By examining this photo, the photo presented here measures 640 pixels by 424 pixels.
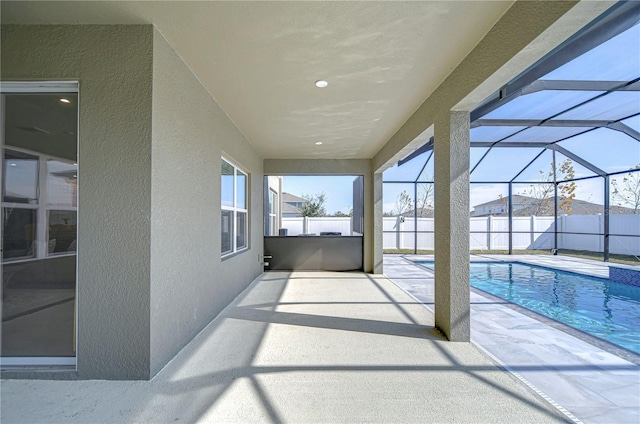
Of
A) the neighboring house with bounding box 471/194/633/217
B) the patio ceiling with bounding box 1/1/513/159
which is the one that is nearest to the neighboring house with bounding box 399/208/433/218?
the neighboring house with bounding box 471/194/633/217

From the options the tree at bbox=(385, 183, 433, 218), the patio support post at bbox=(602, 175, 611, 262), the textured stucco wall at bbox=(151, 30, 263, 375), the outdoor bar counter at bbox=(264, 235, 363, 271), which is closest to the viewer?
A: the textured stucco wall at bbox=(151, 30, 263, 375)

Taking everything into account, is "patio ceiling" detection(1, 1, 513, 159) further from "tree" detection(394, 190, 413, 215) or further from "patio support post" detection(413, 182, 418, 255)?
"tree" detection(394, 190, 413, 215)

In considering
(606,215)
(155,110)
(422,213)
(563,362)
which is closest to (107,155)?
(155,110)

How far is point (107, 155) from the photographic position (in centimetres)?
216

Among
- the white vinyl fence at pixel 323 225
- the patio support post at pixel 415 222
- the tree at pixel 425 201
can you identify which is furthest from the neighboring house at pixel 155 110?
the tree at pixel 425 201

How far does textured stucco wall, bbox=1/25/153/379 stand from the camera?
6.98ft

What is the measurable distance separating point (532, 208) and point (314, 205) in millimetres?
9805

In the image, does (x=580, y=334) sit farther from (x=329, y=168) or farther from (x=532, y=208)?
(x=532, y=208)

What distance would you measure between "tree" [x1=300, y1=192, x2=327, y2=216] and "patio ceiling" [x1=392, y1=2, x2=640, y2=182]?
314 centimetres

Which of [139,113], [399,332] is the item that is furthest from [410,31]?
[399,332]

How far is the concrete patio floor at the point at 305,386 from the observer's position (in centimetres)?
177

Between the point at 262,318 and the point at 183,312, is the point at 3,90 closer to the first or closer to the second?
the point at 183,312

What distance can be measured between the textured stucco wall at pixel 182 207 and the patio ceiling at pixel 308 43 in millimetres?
258

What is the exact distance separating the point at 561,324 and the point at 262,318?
3.64m
